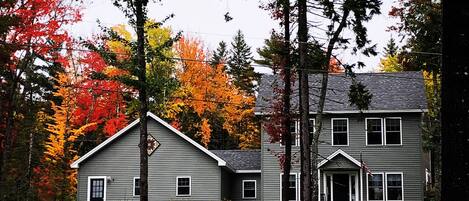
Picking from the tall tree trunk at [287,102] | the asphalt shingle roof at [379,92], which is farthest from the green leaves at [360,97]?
the asphalt shingle roof at [379,92]

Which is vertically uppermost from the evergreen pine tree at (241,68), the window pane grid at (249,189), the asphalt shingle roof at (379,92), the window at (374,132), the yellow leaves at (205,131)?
the evergreen pine tree at (241,68)

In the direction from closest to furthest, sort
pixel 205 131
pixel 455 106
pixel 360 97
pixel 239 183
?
pixel 455 106, pixel 360 97, pixel 239 183, pixel 205 131

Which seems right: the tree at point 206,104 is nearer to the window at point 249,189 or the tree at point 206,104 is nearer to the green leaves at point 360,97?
the window at point 249,189

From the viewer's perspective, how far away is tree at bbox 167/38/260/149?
1802 inches

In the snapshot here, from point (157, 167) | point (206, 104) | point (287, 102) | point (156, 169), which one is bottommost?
point (156, 169)

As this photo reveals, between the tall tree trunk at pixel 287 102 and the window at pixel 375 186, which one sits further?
the window at pixel 375 186

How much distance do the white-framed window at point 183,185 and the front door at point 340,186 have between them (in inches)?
275

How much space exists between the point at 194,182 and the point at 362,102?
11969 mm

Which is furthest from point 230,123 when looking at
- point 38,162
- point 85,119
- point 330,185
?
point 330,185

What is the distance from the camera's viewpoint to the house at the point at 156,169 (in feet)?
106

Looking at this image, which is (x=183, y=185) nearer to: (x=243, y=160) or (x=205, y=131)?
(x=243, y=160)

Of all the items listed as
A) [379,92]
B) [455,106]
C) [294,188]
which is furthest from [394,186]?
[455,106]

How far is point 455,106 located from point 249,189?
29255 mm

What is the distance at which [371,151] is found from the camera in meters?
30.5
